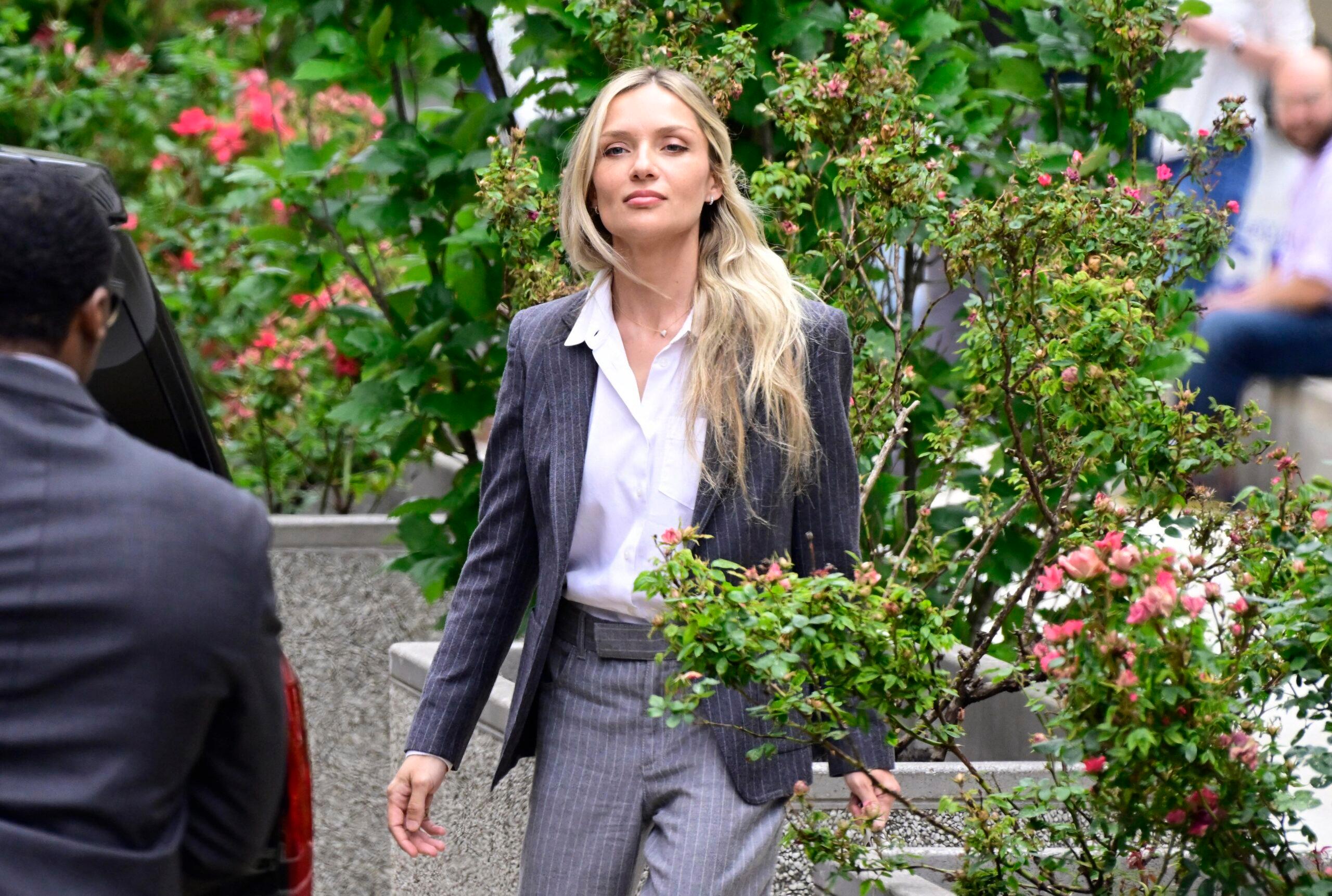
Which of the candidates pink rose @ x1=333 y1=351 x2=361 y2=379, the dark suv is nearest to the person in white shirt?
the dark suv

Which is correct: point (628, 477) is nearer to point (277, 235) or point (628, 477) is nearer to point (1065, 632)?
point (1065, 632)

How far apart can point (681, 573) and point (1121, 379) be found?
39.3 inches

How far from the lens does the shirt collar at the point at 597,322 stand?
2.59m

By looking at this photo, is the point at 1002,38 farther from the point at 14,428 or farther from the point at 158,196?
the point at 14,428

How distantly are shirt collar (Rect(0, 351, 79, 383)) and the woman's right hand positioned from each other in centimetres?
117

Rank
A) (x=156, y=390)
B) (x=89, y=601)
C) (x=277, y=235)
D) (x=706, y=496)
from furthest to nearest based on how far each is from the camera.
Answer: (x=277, y=235), (x=706, y=496), (x=156, y=390), (x=89, y=601)

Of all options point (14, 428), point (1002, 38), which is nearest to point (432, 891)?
point (14, 428)

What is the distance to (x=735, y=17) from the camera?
13.0ft

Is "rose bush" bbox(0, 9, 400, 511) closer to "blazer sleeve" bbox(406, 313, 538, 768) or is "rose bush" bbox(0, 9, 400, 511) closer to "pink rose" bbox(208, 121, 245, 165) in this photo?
"pink rose" bbox(208, 121, 245, 165)

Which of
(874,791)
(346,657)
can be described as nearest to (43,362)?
(874,791)

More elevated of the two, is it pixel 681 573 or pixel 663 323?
pixel 663 323

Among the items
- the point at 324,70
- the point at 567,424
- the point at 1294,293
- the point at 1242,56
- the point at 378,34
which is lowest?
the point at 567,424

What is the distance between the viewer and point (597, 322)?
262 cm

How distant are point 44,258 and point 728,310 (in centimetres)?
122
